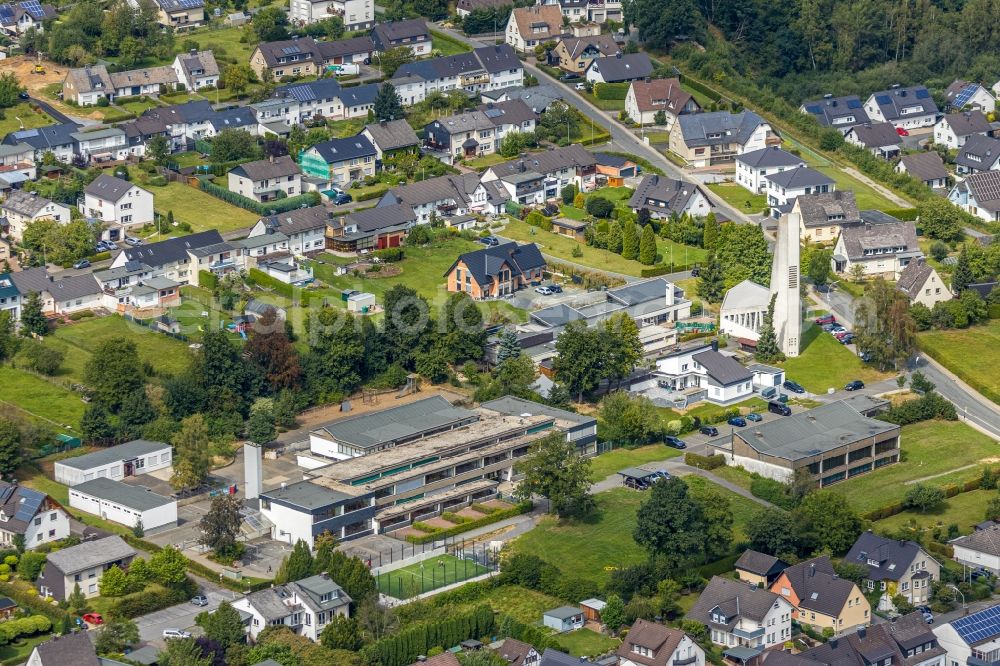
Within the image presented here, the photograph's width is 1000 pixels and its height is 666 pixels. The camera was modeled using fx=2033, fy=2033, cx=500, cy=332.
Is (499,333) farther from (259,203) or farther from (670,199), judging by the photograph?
(259,203)

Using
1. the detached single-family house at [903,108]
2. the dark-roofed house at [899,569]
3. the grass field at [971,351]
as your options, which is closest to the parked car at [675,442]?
the dark-roofed house at [899,569]

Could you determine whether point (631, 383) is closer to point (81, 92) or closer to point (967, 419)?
point (967, 419)

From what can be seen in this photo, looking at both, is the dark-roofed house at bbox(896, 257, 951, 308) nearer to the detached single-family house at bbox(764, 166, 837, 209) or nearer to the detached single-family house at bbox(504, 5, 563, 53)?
the detached single-family house at bbox(764, 166, 837, 209)

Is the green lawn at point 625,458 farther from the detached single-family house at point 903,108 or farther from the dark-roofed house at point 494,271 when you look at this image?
the detached single-family house at point 903,108

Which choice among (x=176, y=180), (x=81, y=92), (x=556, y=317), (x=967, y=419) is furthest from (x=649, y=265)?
(x=81, y=92)

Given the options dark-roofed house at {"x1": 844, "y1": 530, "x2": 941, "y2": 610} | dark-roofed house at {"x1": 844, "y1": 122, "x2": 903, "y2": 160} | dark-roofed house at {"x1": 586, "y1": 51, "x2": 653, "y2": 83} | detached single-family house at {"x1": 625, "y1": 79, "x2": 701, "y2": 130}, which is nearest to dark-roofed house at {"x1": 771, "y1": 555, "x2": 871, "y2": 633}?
dark-roofed house at {"x1": 844, "y1": 530, "x2": 941, "y2": 610}

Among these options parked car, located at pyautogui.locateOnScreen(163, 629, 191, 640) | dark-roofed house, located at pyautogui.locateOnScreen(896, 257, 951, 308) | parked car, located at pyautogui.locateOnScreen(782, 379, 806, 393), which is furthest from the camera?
dark-roofed house, located at pyautogui.locateOnScreen(896, 257, 951, 308)
